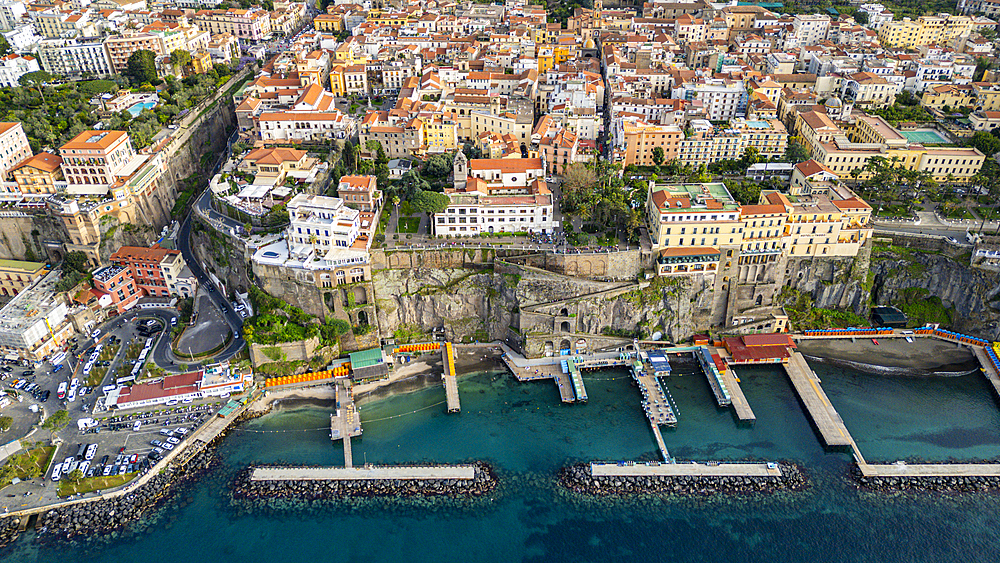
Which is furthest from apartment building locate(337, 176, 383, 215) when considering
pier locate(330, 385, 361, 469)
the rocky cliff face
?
the rocky cliff face

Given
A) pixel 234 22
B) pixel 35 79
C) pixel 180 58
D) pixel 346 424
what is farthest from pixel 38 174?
pixel 234 22

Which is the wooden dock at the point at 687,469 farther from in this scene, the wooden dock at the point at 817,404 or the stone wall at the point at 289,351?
the stone wall at the point at 289,351

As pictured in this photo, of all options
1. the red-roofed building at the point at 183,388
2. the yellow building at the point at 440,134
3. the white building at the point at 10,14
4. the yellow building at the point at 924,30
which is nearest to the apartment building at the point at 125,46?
the white building at the point at 10,14

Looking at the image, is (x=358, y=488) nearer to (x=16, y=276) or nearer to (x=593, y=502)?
(x=593, y=502)

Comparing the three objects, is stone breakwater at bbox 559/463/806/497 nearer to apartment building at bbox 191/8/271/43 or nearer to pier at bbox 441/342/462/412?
pier at bbox 441/342/462/412

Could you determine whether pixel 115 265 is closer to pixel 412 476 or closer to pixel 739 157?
pixel 412 476
